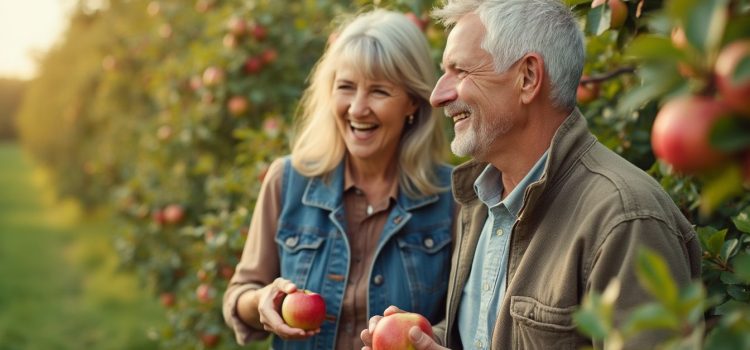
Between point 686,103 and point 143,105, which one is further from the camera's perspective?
point 143,105

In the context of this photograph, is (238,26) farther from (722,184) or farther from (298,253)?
(722,184)

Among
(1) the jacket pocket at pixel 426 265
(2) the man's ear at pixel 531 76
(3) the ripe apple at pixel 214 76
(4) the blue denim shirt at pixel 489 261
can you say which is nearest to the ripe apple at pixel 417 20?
(1) the jacket pocket at pixel 426 265

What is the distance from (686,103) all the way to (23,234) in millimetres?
13408

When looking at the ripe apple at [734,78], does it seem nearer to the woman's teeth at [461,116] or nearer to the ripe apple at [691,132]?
the ripe apple at [691,132]

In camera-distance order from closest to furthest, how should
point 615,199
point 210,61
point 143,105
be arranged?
point 615,199, point 210,61, point 143,105

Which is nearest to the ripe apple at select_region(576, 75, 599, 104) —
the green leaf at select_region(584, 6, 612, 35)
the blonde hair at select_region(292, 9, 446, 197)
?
the blonde hair at select_region(292, 9, 446, 197)

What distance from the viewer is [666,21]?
0.99 meters

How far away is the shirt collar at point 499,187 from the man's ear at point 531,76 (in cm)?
14

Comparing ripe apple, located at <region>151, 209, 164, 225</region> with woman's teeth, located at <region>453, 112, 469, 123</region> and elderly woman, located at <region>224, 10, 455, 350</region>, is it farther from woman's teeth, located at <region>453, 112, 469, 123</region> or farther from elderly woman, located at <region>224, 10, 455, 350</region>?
woman's teeth, located at <region>453, 112, 469, 123</region>

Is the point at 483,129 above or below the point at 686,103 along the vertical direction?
above

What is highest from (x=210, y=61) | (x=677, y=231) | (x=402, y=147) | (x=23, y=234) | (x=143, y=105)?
(x=23, y=234)

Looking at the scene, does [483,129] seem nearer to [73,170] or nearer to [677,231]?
[677,231]

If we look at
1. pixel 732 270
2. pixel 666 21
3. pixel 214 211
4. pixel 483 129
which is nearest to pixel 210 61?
pixel 214 211

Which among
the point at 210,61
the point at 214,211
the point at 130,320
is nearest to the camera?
the point at 210,61
